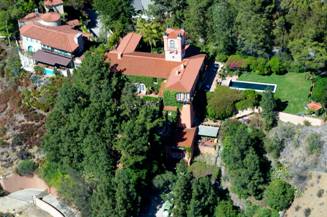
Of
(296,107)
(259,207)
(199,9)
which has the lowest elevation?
(259,207)

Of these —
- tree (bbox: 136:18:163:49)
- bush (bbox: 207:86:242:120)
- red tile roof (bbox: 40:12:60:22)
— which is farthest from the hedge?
red tile roof (bbox: 40:12:60:22)

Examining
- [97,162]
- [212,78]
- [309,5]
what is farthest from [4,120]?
[309,5]

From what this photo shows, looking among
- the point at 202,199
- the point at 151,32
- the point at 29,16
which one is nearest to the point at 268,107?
the point at 202,199

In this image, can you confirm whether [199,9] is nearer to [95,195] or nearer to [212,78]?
[212,78]

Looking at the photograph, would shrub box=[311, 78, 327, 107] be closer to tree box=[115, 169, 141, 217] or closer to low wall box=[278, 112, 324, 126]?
low wall box=[278, 112, 324, 126]

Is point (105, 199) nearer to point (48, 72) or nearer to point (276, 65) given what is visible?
point (48, 72)

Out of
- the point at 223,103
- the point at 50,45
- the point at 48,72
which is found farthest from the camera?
the point at 48,72
